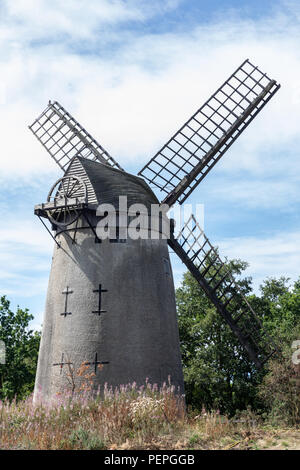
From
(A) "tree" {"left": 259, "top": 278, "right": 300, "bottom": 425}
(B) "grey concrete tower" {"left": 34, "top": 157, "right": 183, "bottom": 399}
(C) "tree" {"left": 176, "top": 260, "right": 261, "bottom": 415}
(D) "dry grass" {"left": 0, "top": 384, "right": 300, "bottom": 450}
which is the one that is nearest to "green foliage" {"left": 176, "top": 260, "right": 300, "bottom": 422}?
(C) "tree" {"left": 176, "top": 260, "right": 261, "bottom": 415}

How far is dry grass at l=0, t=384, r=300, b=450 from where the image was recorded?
7.84 metres

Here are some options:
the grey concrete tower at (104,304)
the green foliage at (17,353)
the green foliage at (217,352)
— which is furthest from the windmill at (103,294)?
the green foliage at (17,353)

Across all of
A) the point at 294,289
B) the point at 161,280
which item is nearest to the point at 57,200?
the point at 161,280

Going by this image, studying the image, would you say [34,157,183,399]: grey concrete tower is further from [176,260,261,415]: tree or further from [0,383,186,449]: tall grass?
[176,260,261,415]: tree

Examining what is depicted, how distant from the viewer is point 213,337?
89.6 ft

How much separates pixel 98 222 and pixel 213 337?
15.9 meters

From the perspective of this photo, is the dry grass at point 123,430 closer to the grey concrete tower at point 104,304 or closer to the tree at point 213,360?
the grey concrete tower at point 104,304

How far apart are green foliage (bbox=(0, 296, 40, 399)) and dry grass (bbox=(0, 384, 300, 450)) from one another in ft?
69.8

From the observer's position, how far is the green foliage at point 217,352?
25484mm

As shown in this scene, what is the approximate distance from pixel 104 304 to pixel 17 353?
64.0 ft

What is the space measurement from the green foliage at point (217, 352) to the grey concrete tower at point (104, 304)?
38.3 feet

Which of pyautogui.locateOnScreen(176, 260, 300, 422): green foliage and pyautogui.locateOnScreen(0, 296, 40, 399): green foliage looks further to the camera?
pyautogui.locateOnScreen(0, 296, 40, 399): green foliage
